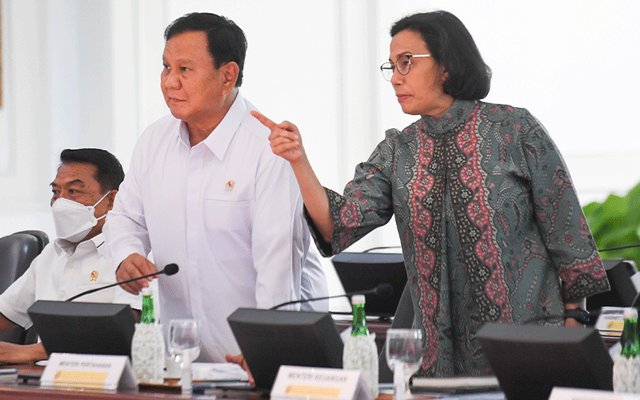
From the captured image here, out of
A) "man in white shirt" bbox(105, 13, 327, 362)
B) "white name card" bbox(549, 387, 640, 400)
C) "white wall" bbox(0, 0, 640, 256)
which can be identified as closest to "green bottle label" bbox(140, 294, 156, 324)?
"man in white shirt" bbox(105, 13, 327, 362)

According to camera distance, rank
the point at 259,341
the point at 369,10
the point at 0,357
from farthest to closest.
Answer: the point at 369,10 < the point at 0,357 < the point at 259,341

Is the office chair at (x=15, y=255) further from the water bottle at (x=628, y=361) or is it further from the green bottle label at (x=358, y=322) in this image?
the water bottle at (x=628, y=361)

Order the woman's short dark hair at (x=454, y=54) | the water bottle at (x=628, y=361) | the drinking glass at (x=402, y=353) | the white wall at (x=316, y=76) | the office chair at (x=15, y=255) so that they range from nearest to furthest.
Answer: the water bottle at (x=628, y=361) → the drinking glass at (x=402, y=353) → the woman's short dark hair at (x=454, y=54) → the office chair at (x=15, y=255) → the white wall at (x=316, y=76)

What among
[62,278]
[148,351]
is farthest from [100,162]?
[148,351]

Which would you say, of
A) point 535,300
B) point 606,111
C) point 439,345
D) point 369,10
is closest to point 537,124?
point 535,300

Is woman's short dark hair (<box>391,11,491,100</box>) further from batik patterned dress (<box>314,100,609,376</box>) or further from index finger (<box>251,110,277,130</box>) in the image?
index finger (<box>251,110,277,130</box>)

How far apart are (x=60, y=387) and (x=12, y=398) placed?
0.10m

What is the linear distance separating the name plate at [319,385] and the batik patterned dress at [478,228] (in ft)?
1.64

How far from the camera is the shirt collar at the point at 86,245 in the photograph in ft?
8.63

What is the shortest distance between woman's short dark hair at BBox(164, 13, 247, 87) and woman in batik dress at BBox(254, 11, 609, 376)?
1.21 ft

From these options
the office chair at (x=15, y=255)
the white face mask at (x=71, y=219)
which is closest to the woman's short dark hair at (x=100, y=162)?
the white face mask at (x=71, y=219)

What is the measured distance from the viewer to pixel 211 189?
Result: 7.45 ft

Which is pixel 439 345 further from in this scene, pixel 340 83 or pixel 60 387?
pixel 340 83

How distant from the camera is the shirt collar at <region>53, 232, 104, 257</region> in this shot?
2.63 meters
